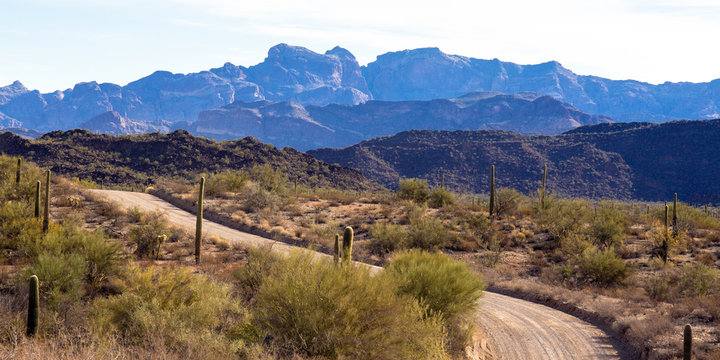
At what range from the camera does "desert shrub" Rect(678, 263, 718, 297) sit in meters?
17.4

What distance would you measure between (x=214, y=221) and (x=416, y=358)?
24433mm

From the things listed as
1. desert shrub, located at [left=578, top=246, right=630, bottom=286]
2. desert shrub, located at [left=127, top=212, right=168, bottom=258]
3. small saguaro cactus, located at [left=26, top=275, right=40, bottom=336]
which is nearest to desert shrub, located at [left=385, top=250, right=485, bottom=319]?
small saguaro cactus, located at [left=26, top=275, right=40, bottom=336]

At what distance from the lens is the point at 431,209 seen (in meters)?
38.5

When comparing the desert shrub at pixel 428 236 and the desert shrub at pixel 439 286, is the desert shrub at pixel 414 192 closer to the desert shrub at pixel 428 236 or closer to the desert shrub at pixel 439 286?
the desert shrub at pixel 428 236

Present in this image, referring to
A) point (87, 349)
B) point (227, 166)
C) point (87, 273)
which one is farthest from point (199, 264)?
point (227, 166)

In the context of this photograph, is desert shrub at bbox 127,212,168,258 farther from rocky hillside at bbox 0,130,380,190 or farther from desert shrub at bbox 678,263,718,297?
rocky hillside at bbox 0,130,380,190

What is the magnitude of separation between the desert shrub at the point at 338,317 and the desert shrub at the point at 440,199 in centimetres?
3129

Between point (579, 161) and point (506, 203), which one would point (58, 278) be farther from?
point (579, 161)

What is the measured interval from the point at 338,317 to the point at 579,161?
111 metres

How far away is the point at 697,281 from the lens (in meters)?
17.7

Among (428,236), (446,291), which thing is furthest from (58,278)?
(428,236)

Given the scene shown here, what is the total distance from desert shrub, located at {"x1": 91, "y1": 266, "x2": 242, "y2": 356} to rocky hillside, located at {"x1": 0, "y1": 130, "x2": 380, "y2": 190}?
59395 mm

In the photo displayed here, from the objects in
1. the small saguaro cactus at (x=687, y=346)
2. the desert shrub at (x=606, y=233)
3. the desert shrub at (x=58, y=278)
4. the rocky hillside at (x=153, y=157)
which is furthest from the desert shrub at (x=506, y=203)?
the rocky hillside at (x=153, y=157)

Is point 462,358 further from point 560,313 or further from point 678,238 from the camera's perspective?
point 678,238
